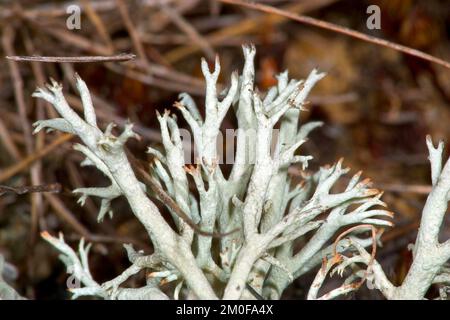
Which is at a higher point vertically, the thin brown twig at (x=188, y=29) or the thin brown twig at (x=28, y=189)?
the thin brown twig at (x=188, y=29)

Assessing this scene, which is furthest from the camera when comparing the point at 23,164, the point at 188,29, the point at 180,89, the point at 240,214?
the point at 188,29

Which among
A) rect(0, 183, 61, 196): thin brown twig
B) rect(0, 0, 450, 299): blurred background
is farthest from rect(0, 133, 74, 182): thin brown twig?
rect(0, 183, 61, 196): thin brown twig

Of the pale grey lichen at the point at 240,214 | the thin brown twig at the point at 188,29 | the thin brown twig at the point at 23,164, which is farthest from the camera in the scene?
the thin brown twig at the point at 188,29

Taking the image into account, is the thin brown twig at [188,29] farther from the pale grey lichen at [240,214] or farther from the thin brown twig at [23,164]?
the pale grey lichen at [240,214]

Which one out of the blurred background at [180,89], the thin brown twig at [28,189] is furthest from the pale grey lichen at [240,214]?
the blurred background at [180,89]

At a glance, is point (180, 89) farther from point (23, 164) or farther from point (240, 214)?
point (240, 214)

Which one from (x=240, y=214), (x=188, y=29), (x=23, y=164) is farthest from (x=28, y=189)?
(x=188, y=29)

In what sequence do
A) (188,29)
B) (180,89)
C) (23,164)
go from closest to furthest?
1. (23,164)
2. (180,89)
3. (188,29)
